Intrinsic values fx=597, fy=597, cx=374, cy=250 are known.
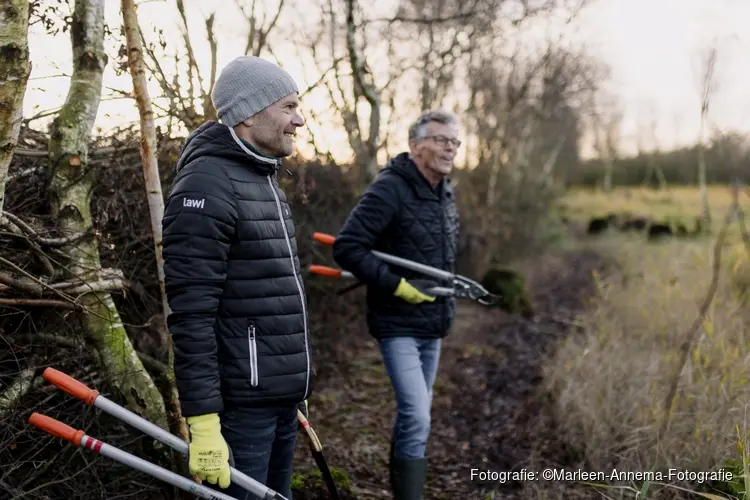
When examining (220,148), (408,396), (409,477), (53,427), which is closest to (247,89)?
(220,148)

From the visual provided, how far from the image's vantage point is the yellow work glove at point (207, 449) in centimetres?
186

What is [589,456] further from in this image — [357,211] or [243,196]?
[243,196]

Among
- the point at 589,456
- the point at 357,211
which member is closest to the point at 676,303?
the point at 589,456

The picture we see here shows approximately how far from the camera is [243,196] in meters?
2.01

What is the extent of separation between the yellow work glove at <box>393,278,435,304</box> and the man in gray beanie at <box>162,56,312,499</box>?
953 millimetres

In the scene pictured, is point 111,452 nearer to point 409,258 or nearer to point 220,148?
point 220,148

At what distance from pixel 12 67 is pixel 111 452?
4.15 ft

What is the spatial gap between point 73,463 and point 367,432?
93.6 inches

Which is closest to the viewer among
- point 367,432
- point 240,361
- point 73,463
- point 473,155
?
point 240,361

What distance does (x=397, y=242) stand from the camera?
3.27 metres

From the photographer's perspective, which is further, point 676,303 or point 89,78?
point 676,303

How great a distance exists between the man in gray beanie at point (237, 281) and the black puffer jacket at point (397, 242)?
915 mm

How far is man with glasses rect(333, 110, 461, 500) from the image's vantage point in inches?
121

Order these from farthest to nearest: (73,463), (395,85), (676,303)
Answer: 1. (395,85)
2. (676,303)
3. (73,463)
